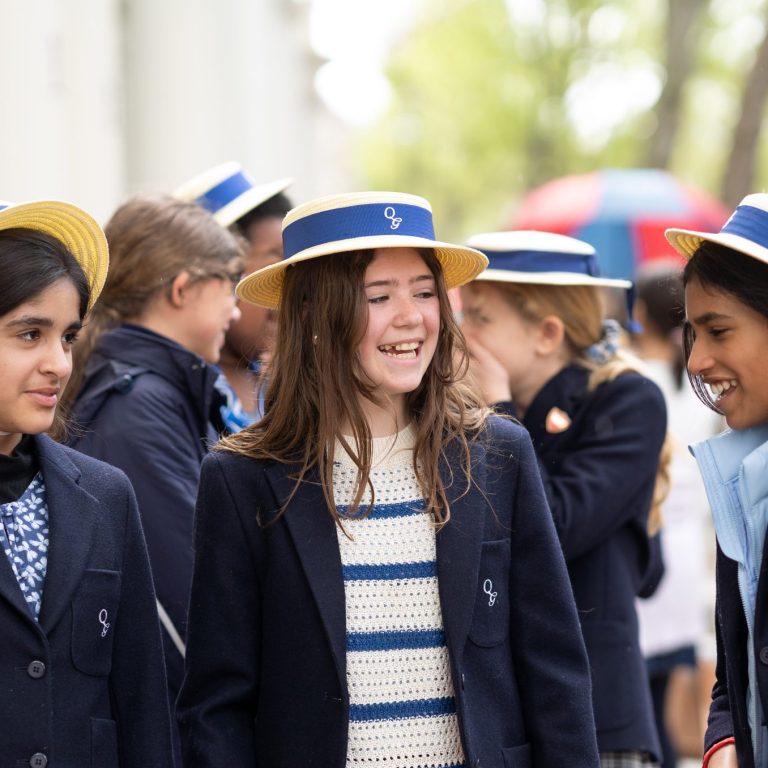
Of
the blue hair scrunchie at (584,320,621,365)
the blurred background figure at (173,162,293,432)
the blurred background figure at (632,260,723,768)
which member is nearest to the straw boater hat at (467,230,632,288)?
the blue hair scrunchie at (584,320,621,365)

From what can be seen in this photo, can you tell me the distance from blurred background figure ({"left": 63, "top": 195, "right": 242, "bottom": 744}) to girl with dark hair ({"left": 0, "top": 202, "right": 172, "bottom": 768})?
2.21ft

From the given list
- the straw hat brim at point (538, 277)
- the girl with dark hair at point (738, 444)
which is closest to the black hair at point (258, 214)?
the straw hat brim at point (538, 277)

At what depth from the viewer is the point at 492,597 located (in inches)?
123

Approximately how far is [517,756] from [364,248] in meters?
1.21

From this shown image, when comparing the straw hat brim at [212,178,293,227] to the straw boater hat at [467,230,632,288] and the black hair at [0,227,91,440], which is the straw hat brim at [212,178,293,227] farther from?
the black hair at [0,227,91,440]

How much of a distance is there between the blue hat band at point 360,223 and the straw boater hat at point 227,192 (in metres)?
1.58

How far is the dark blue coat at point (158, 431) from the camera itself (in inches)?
152

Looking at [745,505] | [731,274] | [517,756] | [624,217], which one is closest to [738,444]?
[745,505]

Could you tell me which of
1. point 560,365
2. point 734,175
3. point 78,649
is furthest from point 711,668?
point 734,175

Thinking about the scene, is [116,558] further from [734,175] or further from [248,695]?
[734,175]

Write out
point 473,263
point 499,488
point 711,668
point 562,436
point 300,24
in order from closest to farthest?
point 499,488, point 473,263, point 562,436, point 711,668, point 300,24

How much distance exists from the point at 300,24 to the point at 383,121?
36.8 feet

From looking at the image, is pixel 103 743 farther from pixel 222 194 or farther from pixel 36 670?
pixel 222 194

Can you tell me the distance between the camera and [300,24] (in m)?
26.6
